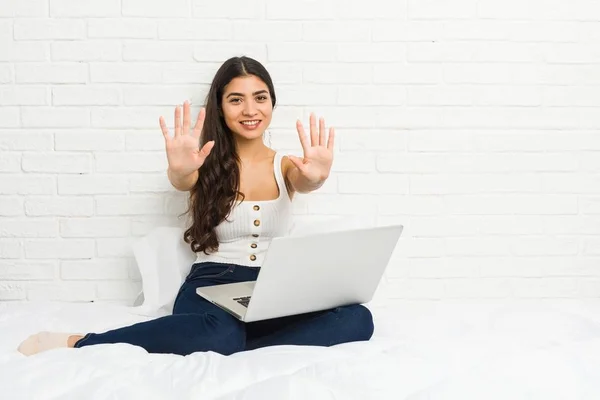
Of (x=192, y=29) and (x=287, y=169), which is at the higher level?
(x=192, y=29)

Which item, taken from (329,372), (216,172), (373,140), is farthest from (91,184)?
(329,372)

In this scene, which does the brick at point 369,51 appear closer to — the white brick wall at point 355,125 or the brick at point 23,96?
the white brick wall at point 355,125

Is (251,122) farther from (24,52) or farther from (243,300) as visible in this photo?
(24,52)

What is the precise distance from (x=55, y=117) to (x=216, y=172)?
581mm

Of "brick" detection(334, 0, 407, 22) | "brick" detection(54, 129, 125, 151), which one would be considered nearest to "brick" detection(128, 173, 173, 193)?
"brick" detection(54, 129, 125, 151)

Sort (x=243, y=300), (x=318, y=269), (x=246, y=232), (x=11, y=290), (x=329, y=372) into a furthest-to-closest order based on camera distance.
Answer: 1. (x=11, y=290)
2. (x=246, y=232)
3. (x=243, y=300)
4. (x=318, y=269)
5. (x=329, y=372)

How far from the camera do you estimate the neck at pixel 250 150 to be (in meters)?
2.02

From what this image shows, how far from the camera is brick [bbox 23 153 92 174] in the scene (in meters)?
2.09

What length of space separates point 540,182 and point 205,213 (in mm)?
1121

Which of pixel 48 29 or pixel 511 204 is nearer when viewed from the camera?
pixel 48 29

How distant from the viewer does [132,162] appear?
2.10 metres

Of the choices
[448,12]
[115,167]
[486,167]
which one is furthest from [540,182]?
[115,167]

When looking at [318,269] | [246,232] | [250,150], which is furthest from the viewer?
[250,150]

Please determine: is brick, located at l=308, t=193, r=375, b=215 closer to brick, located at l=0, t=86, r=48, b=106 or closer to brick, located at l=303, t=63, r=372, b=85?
brick, located at l=303, t=63, r=372, b=85
